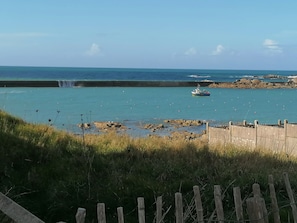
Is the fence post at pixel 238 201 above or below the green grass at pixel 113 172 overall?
above

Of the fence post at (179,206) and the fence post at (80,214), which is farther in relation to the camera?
the fence post at (179,206)

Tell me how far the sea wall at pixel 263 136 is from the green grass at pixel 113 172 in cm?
657

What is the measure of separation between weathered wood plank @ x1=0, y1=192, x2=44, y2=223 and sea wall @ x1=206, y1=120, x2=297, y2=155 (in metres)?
12.7

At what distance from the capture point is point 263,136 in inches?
680

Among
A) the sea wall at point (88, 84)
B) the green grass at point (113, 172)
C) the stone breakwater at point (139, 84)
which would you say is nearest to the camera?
the green grass at point (113, 172)

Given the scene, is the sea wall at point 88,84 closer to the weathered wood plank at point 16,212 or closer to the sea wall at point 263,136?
the sea wall at point 263,136

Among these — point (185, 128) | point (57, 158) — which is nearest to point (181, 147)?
point (57, 158)

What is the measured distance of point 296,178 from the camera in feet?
23.1

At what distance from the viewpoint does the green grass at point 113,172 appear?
6000mm

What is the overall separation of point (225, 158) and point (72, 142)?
9.69 ft

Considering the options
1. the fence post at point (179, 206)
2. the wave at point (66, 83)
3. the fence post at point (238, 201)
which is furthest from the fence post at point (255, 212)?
the wave at point (66, 83)

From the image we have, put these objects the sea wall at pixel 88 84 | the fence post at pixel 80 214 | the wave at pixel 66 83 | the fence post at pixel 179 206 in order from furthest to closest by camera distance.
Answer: the wave at pixel 66 83, the sea wall at pixel 88 84, the fence post at pixel 179 206, the fence post at pixel 80 214

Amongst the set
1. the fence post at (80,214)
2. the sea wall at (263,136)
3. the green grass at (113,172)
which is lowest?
the sea wall at (263,136)

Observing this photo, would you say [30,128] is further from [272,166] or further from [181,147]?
[272,166]
